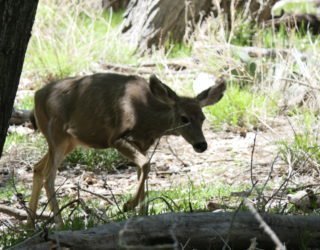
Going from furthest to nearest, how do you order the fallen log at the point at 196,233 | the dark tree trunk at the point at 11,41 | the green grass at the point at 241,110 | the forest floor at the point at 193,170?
the green grass at the point at 241,110, the forest floor at the point at 193,170, the dark tree trunk at the point at 11,41, the fallen log at the point at 196,233

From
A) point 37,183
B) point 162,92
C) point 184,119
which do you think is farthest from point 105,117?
point 37,183

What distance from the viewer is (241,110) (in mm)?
10227

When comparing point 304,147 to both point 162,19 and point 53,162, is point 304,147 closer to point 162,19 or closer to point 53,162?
point 53,162

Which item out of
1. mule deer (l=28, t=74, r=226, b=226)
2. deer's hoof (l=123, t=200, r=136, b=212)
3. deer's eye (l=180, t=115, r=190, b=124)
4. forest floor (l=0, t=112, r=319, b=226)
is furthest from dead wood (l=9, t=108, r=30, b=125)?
deer's hoof (l=123, t=200, r=136, b=212)

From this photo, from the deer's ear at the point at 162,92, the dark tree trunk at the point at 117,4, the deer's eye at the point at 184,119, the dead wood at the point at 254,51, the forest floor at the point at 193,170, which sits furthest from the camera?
the dark tree trunk at the point at 117,4

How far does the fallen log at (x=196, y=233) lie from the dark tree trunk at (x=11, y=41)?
855mm

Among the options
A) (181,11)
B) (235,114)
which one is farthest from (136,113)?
(181,11)

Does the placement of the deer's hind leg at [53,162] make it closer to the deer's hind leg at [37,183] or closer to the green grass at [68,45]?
the deer's hind leg at [37,183]

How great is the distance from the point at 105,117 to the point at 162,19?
578 cm

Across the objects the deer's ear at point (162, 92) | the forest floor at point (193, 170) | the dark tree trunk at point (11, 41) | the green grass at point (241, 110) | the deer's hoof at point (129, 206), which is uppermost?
the dark tree trunk at point (11, 41)

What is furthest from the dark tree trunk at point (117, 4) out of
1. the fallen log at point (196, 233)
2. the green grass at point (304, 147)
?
the fallen log at point (196, 233)

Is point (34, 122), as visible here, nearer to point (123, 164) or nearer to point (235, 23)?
point (123, 164)

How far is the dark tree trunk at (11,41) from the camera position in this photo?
424cm

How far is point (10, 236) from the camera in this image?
5.14 metres
